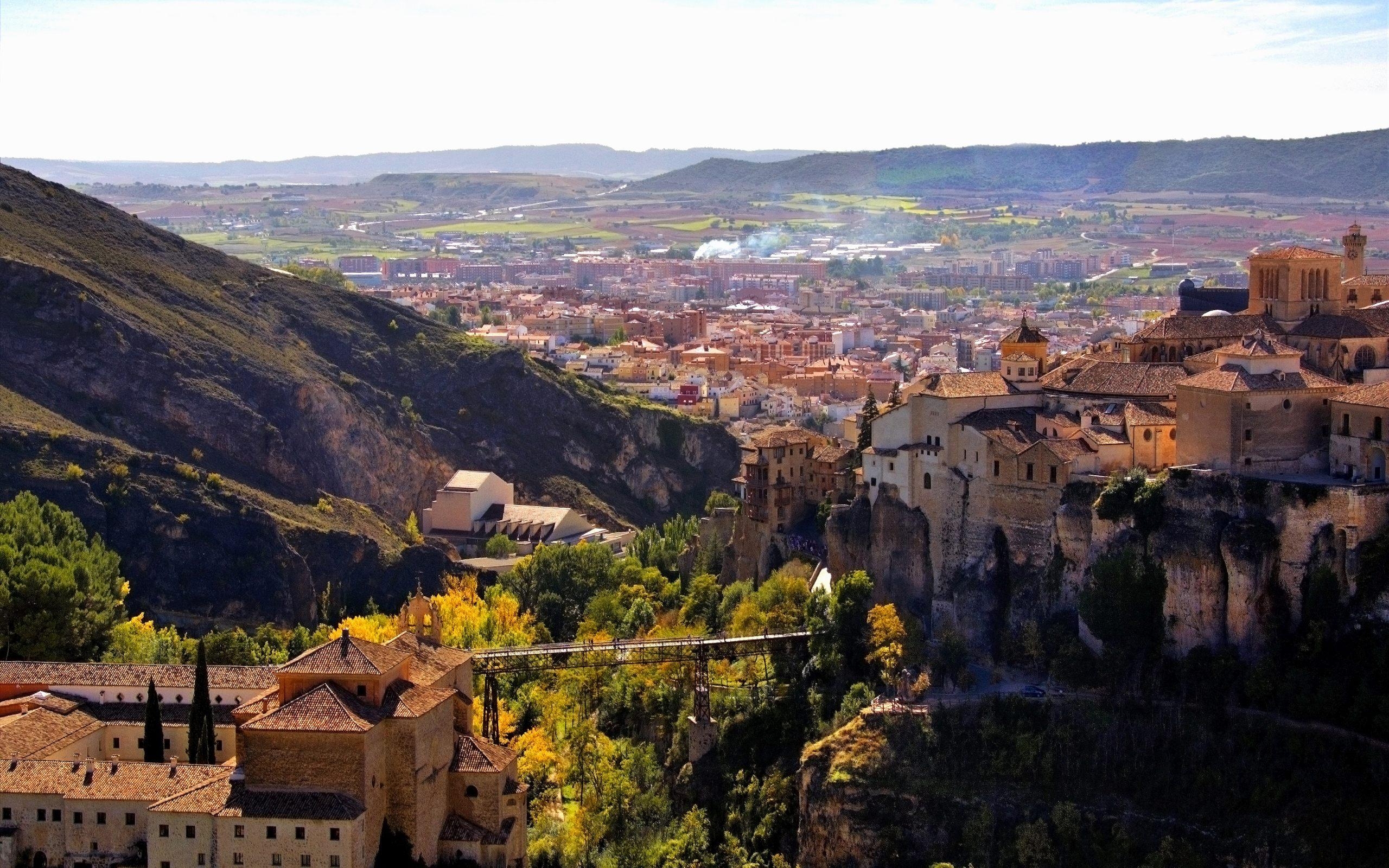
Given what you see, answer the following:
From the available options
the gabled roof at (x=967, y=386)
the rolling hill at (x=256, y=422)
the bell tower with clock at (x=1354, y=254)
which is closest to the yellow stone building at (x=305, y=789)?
the gabled roof at (x=967, y=386)

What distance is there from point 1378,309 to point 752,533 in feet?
61.2

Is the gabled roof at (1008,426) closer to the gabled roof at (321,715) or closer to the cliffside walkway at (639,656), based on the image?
the cliffside walkway at (639,656)

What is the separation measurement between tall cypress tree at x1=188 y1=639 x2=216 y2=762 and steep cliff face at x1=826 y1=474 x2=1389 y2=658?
55.5ft

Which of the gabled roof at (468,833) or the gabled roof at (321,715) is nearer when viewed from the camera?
the gabled roof at (321,715)

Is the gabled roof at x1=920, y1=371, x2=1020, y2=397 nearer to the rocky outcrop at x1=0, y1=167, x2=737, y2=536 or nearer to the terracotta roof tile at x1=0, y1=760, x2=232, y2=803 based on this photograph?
the terracotta roof tile at x1=0, y1=760, x2=232, y2=803

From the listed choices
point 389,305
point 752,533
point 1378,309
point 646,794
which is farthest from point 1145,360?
point 389,305

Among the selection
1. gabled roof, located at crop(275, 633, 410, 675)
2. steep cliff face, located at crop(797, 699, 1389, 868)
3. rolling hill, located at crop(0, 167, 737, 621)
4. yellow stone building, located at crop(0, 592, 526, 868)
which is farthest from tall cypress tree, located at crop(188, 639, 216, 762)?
rolling hill, located at crop(0, 167, 737, 621)

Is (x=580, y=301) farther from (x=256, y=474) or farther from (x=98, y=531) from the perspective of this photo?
(x=98, y=531)

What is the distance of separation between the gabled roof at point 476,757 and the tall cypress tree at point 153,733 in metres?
6.56

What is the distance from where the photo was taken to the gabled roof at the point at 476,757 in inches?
1772

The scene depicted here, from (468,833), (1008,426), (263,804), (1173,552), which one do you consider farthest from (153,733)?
(1173,552)

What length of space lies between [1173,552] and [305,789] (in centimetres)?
1942

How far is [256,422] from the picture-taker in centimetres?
8706

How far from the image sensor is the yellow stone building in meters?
41.2
